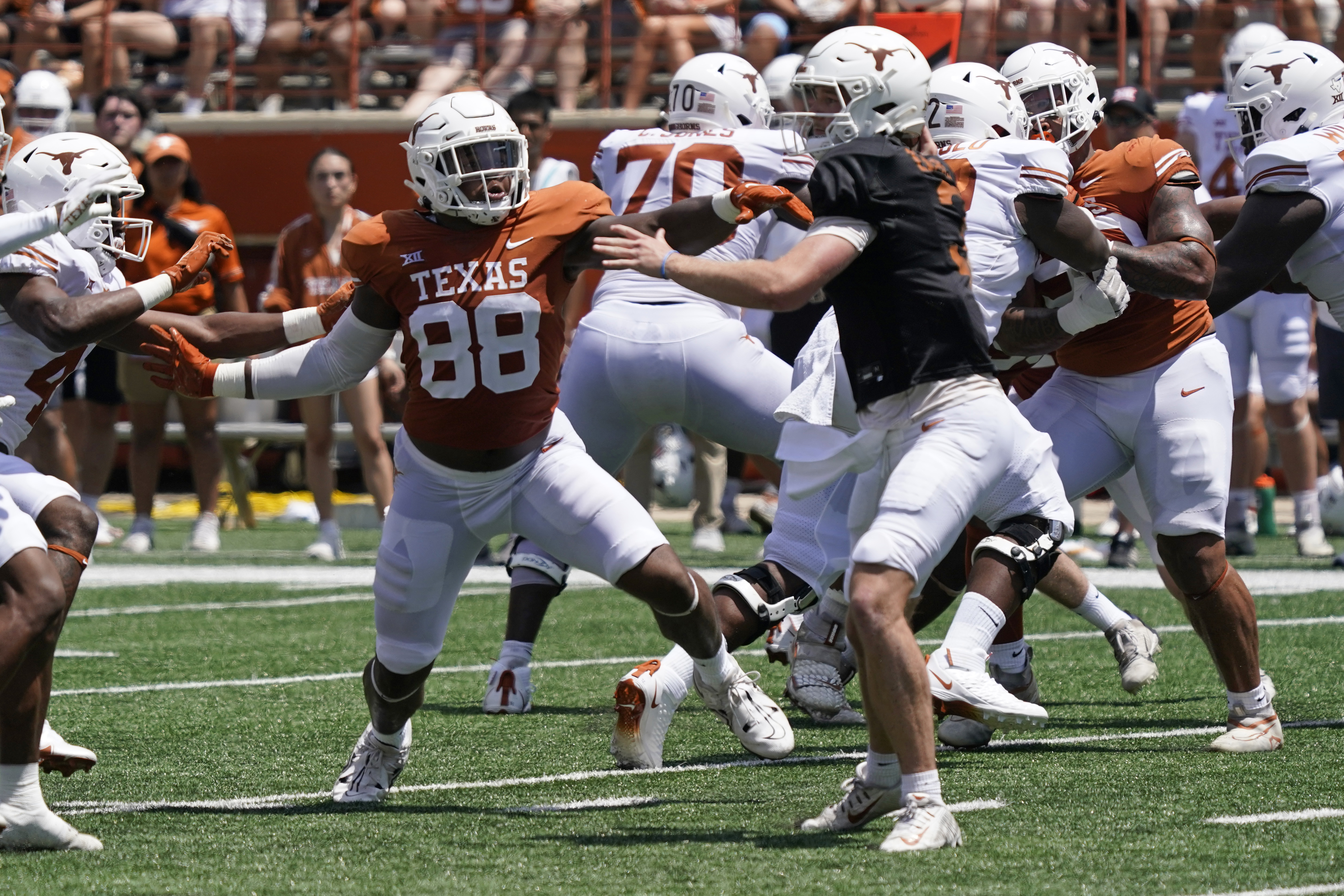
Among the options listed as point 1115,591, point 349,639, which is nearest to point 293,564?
point 349,639

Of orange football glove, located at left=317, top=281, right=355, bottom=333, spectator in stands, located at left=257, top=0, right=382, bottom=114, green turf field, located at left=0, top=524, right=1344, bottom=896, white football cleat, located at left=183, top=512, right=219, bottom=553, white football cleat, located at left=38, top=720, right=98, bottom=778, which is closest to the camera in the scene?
green turf field, located at left=0, top=524, right=1344, bottom=896

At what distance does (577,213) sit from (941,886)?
1.90m

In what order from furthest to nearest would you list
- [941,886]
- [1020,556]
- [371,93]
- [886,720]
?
[371,93]
[1020,556]
[886,720]
[941,886]

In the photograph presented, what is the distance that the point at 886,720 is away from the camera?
3.76 meters

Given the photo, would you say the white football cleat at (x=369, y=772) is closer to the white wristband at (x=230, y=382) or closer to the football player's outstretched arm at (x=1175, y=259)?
the white wristband at (x=230, y=382)

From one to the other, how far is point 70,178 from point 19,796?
4.88ft

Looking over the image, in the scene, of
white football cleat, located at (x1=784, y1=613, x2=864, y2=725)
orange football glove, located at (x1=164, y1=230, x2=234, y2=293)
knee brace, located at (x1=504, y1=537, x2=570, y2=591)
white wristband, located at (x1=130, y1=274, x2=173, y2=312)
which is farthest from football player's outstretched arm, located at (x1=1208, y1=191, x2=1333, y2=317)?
white wristband, located at (x1=130, y1=274, x2=173, y2=312)

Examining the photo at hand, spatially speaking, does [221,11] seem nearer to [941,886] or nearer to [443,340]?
[443,340]

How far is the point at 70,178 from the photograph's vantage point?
451 cm

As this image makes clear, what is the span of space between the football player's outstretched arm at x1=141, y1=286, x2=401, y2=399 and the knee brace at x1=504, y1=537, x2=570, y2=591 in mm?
1370

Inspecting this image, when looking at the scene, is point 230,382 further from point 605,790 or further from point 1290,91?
point 1290,91

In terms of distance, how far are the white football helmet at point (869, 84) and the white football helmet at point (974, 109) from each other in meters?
0.96

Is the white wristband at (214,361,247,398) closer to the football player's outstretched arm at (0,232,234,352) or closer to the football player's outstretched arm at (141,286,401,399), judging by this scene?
the football player's outstretched arm at (141,286,401,399)

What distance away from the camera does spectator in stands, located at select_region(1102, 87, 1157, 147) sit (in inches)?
339
